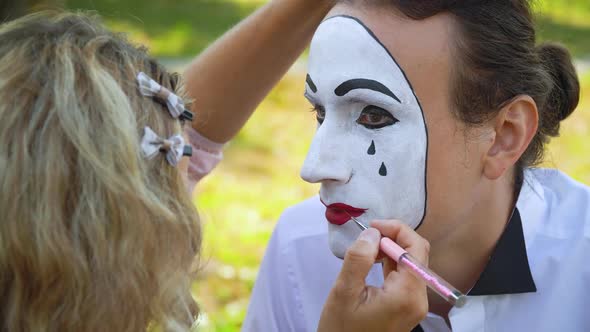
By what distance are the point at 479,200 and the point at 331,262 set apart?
382mm

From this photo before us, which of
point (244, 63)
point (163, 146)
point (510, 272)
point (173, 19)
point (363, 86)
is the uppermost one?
point (163, 146)

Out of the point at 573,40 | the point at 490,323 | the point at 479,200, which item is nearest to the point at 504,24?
the point at 479,200

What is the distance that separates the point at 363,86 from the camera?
171cm

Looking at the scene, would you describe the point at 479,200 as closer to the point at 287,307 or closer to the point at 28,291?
the point at 287,307

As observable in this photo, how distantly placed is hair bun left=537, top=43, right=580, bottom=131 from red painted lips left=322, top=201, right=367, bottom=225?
546 mm

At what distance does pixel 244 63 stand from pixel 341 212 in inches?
19.5

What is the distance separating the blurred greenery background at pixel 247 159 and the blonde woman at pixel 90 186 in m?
0.22

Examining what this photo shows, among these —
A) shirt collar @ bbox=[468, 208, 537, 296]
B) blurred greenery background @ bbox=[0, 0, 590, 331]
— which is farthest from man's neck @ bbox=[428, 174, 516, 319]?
blurred greenery background @ bbox=[0, 0, 590, 331]

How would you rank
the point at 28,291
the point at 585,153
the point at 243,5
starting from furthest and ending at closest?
the point at 243,5
the point at 585,153
the point at 28,291

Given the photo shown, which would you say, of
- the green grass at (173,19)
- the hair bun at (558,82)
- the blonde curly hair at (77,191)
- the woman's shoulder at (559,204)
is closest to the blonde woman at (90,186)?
the blonde curly hair at (77,191)

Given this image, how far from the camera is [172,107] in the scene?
4.76ft

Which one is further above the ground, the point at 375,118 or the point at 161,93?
the point at 161,93

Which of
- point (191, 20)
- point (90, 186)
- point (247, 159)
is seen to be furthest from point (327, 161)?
point (191, 20)

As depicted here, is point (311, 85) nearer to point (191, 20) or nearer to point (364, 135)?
point (364, 135)
